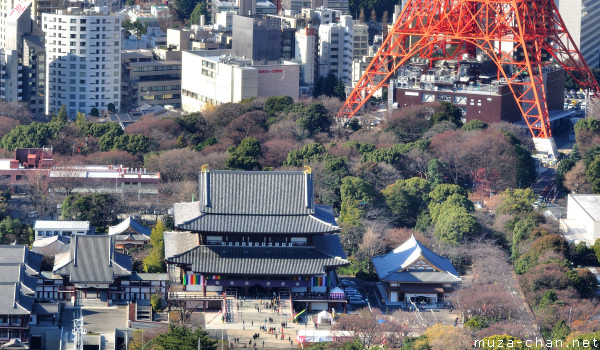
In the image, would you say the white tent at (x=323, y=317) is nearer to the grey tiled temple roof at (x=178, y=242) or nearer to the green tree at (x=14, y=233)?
the grey tiled temple roof at (x=178, y=242)

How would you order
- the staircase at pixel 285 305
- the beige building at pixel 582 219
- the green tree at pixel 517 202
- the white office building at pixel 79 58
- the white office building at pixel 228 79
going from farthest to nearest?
the white office building at pixel 79 58
the white office building at pixel 228 79
the green tree at pixel 517 202
the beige building at pixel 582 219
the staircase at pixel 285 305

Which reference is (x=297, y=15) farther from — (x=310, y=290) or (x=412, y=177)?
(x=310, y=290)

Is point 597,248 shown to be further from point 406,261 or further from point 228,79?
point 228,79

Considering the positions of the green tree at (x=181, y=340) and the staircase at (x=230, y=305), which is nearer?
the green tree at (x=181, y=340)

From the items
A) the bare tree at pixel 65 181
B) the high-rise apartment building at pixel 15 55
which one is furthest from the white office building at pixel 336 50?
the bare tree at pixel 65 181

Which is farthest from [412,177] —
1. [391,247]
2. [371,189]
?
[391,247]

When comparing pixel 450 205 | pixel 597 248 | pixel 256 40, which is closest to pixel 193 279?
pixel 450 205

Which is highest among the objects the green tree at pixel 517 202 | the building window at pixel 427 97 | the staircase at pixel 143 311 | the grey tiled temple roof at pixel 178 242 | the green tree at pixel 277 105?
the building window at pixel 427 97
